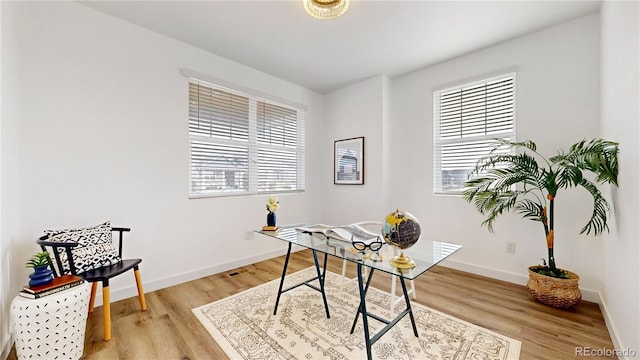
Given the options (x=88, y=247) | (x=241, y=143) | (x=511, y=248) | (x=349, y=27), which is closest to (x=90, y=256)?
(x=88, y=247)

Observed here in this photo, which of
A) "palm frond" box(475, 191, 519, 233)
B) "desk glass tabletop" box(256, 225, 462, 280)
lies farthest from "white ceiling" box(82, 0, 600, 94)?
"desk glass tabletop" box(256, 225, 462, 280)

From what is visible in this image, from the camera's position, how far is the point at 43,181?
6.48 feet

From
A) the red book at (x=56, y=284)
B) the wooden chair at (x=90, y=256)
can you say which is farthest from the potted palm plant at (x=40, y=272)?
the wooden chair at (x=90, y=256)

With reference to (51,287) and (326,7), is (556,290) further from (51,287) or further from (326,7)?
(51,287)

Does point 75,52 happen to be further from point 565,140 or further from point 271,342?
point 565,140

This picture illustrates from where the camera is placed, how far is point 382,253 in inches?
59.6

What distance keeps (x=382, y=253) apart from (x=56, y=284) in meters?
2.03

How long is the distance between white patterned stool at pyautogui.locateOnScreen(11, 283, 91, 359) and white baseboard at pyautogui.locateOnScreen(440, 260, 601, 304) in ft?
11.7

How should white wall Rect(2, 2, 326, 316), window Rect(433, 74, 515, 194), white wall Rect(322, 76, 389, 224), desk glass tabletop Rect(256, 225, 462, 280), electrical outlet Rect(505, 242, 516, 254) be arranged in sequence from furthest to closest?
white wall Rect(322, 76, 389, 224), window Rect(433, 74, 515, 194), electrical outlet Rect(505, 242, 516, 254), white wall Rect(2, 2, 326, 316), desk glass tabletop Rect(256, 225, 462, 280)

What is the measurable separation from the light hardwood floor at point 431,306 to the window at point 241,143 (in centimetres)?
111

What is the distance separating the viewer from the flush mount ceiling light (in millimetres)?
1796

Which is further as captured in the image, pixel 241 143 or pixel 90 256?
pixel 241 143

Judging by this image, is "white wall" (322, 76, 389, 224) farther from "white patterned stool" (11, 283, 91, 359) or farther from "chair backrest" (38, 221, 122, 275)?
"white patterned stool" (11, 283, 91, 359)

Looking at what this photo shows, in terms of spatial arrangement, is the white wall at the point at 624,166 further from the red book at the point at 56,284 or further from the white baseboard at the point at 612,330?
the red book at the point at 56,284
